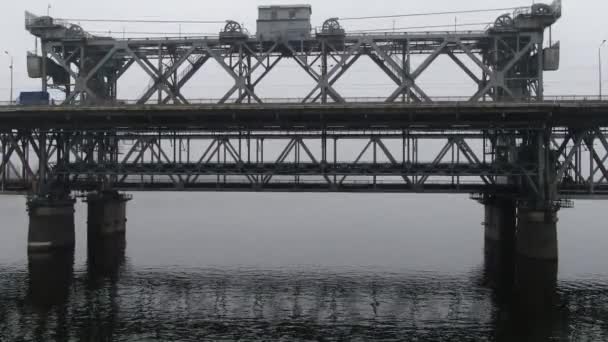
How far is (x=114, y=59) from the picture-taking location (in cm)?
6581

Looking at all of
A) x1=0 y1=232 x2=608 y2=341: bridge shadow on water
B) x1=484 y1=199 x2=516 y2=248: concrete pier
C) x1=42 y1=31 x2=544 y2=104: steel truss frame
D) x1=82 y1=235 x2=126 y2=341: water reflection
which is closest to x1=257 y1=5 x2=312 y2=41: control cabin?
x1=42 y1=31 x2=544 y2=104: steel truss frame

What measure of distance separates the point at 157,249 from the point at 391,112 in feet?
109

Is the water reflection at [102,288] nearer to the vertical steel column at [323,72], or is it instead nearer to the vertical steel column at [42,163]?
the vertical steel column at [42,163]

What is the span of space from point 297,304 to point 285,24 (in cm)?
3107

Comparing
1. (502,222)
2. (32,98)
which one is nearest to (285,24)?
(32,98)

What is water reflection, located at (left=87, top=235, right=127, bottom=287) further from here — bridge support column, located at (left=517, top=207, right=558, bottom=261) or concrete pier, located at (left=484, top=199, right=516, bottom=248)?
concrete pier, located at (left=484, top=199, right=516, bottom=248)

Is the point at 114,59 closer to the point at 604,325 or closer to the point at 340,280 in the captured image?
the point at 340,280

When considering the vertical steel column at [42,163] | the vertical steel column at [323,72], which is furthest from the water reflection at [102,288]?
the vertical steel column at [323,72]

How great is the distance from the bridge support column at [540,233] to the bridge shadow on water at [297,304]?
1.08 metres

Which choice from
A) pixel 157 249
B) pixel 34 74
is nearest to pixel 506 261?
pixel 157 249

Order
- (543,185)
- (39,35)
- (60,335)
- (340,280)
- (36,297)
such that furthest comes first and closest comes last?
(39,35) → (543,185) → (340,280) → (36,297) → (60,335)

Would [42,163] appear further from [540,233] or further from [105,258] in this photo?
[540,233]

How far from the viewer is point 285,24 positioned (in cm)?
5756

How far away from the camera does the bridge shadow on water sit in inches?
1297
